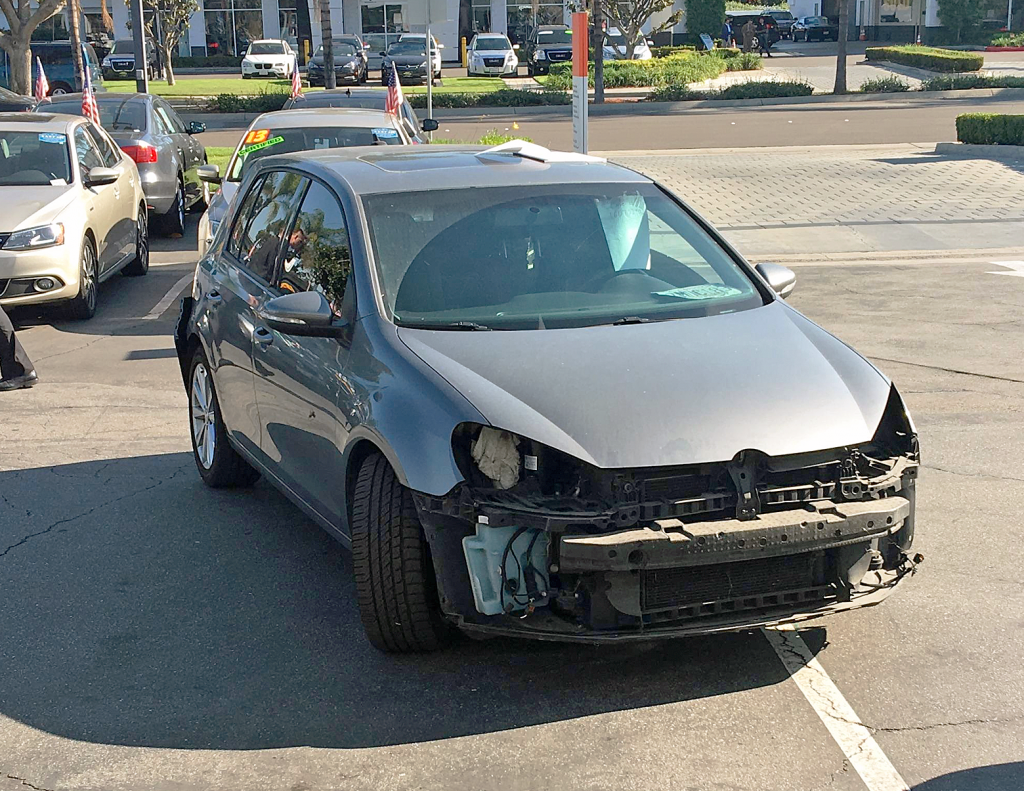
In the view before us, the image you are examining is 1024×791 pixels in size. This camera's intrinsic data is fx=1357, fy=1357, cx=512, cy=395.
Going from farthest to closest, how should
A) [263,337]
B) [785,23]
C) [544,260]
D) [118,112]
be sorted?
[785,23]
[118,112]
[263,337]
[544,260]

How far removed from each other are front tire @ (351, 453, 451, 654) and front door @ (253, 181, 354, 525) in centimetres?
38

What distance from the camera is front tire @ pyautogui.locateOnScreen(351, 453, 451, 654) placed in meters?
4.38

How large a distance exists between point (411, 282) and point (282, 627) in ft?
4.52

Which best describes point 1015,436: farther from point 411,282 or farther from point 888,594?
point 411,282

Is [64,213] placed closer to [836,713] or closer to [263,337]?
[263,337]

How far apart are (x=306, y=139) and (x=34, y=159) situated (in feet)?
7.91

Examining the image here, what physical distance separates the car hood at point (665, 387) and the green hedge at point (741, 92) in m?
32.2

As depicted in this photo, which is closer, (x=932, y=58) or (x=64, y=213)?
(x=64, y=213)

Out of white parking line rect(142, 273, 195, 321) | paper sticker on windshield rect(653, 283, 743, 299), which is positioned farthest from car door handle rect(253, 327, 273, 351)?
white parking line rect(142, 273, 195, 321)

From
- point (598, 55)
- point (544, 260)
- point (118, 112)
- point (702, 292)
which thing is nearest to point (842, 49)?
point (598, 55)

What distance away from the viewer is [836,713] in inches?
166

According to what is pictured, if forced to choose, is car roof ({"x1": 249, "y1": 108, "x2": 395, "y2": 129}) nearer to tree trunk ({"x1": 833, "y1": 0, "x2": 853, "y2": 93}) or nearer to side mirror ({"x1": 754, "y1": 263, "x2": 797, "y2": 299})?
side mirror ({"x1": 754, "y1": 263, "x2": 797, "y2": 299})

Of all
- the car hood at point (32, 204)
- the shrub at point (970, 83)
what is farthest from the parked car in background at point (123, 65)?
the car hood at point (32, 204)

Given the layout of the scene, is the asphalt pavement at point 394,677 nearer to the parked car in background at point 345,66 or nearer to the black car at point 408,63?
the black car at point 408,63
